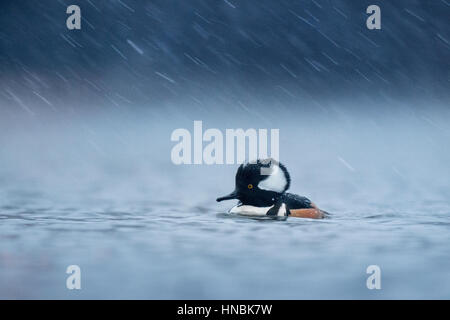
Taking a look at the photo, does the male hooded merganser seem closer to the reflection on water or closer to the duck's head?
the duck's head

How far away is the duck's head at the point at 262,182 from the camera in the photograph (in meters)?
12.1

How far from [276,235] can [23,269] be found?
3758mm

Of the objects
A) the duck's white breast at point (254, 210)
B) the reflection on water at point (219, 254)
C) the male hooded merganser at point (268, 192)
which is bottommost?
the reflection on water at point (219, 254)

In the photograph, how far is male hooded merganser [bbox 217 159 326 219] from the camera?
478 inches

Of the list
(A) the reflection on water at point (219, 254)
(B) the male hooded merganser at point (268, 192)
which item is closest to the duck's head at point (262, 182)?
(B) the male hooded merganser at point (268, 192)

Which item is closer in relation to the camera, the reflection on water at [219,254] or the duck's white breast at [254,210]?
the reflection on water at [219,254]

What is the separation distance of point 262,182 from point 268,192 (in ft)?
0.61

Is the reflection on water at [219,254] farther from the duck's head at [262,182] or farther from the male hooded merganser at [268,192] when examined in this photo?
the duck's head at [262,182]

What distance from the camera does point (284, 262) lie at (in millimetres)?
9336

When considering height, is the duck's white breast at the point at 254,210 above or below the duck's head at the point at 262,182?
below

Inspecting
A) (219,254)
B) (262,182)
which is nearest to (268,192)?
(262,182)

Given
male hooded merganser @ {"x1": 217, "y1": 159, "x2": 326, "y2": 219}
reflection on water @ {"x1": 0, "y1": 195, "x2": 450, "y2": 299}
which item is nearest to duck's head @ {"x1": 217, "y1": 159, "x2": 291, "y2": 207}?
male hooded merganser @ {"x1": 217, "y1": 159, "x2": 326, "y2": 219}

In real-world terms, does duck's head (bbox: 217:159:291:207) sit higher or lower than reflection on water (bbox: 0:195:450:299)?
higher

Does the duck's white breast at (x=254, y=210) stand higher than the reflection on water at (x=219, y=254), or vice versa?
the duck's white breast at (x=254, y=210)
